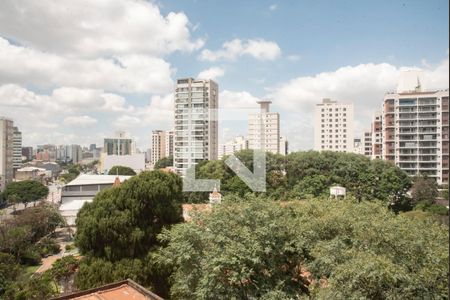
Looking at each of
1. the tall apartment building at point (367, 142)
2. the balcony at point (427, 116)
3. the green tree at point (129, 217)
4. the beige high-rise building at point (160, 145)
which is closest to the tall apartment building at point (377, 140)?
the balcony at point (427, 116)

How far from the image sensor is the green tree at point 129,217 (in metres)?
7.70

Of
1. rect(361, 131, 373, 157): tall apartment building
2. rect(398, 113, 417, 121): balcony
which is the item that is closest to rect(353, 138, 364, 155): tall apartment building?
rect(361, 131, 373, 157): tall apartment building

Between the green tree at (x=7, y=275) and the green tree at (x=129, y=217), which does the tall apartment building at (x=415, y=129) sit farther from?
the green tree at (x=7, y=275)

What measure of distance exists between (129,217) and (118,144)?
168 ft

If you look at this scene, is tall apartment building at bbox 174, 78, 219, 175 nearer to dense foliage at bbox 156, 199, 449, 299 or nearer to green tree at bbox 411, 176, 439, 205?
green tree at bbox 411, 176, 439, 205

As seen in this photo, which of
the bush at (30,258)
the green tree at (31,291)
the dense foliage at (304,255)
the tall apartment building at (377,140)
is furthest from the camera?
the tall apartment building at (377,140)

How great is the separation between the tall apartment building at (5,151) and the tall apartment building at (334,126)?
104ft

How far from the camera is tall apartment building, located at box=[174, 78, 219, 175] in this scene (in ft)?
80.7

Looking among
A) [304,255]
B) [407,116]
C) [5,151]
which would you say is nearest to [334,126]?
[407,116]

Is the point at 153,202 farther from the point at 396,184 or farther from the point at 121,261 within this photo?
the point at 396,184

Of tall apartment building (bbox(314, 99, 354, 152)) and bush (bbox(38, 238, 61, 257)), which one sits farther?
tall apartment building (bbox(314, 99, 354, 152))

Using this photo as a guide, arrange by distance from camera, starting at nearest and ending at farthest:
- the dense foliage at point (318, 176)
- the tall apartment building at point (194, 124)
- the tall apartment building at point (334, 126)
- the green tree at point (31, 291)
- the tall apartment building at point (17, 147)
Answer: the green tree at point (31, 291), the dense foliage at point (318, 176), the tall apartment building at point (194, 124), the tall apartment building at point (334, 126), the tall apartment building at point (17, 147)

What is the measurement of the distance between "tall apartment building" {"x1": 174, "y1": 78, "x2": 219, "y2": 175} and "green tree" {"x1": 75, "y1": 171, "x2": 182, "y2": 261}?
1527 centimetres

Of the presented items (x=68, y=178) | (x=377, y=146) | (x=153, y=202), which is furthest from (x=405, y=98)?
(x=68, y=178)
